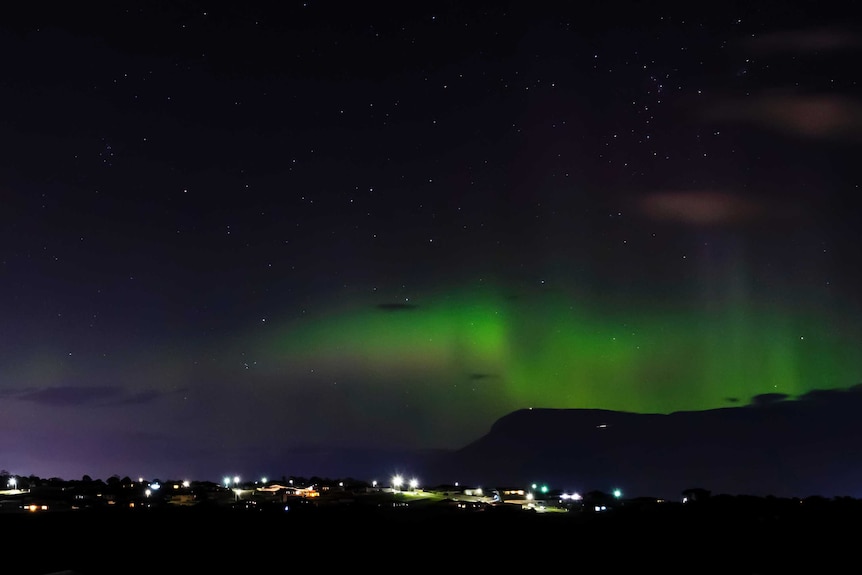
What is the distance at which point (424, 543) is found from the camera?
128 ft

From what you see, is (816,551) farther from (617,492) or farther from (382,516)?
(617,492)

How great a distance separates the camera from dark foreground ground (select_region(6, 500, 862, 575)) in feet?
102

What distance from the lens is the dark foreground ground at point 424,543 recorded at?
102 ft

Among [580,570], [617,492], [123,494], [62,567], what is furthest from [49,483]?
[580,570]

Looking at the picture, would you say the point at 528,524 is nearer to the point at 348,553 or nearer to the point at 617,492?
the point at 348,553

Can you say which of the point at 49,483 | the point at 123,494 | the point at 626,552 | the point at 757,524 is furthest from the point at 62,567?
the point at 49,483

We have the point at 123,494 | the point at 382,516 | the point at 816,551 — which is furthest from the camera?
the point at 123,494

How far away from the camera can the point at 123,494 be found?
9169 cm

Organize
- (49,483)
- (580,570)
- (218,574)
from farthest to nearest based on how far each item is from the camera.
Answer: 1. (49,483)
2. (580,570)
3. (218,574)

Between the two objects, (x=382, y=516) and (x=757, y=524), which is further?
(x=382, y=516)

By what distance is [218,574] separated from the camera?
28.8 metres

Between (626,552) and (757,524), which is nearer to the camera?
(626,552)

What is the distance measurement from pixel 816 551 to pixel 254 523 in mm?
29671

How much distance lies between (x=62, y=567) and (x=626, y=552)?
22479mm
